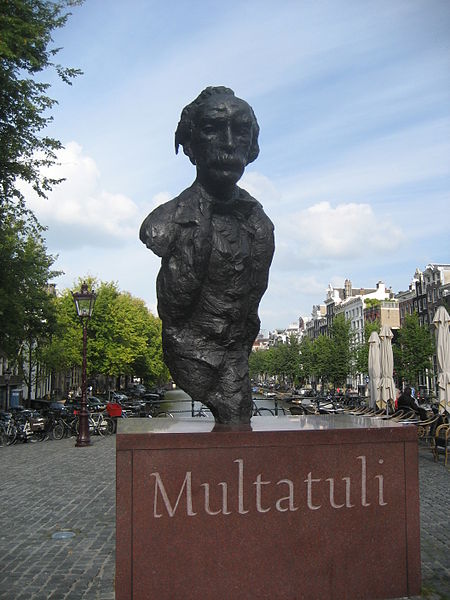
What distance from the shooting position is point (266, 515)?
3.96 meters

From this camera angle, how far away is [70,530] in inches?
287

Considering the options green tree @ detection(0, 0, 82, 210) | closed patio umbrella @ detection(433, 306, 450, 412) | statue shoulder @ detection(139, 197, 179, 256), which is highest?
green tree @ detection(0, 0, 82, 210)

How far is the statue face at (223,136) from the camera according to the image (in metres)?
4.64

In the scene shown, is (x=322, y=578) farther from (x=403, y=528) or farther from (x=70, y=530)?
(x=70, y=530)

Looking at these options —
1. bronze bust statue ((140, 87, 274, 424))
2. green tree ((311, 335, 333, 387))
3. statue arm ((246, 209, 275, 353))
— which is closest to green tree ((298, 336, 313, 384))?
green tree ((311, 335, 333, 387))

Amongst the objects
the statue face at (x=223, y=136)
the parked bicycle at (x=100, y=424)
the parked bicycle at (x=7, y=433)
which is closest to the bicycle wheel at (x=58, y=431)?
the parked bicycle at (x=100, y=424)

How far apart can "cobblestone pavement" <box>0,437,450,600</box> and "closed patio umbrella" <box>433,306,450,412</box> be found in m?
1.52

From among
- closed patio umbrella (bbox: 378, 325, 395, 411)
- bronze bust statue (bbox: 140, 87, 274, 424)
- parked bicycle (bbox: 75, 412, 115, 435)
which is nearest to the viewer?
bronze bust statue (bbox: 140, 87, 274, 424)

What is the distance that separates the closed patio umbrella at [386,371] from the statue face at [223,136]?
45.4 ft

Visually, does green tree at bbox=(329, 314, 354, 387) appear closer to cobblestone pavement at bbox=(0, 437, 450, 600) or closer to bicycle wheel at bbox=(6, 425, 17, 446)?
bicycle wheel at bbox=(6, 425, 17, 446)

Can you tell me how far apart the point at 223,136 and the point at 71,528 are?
538 cm

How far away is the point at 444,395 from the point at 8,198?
1283 centimetres

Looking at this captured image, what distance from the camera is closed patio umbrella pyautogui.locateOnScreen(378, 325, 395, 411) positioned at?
1742cm

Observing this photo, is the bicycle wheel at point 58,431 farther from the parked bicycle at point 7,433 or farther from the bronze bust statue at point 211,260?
the bronze bust statue at point 211,260
